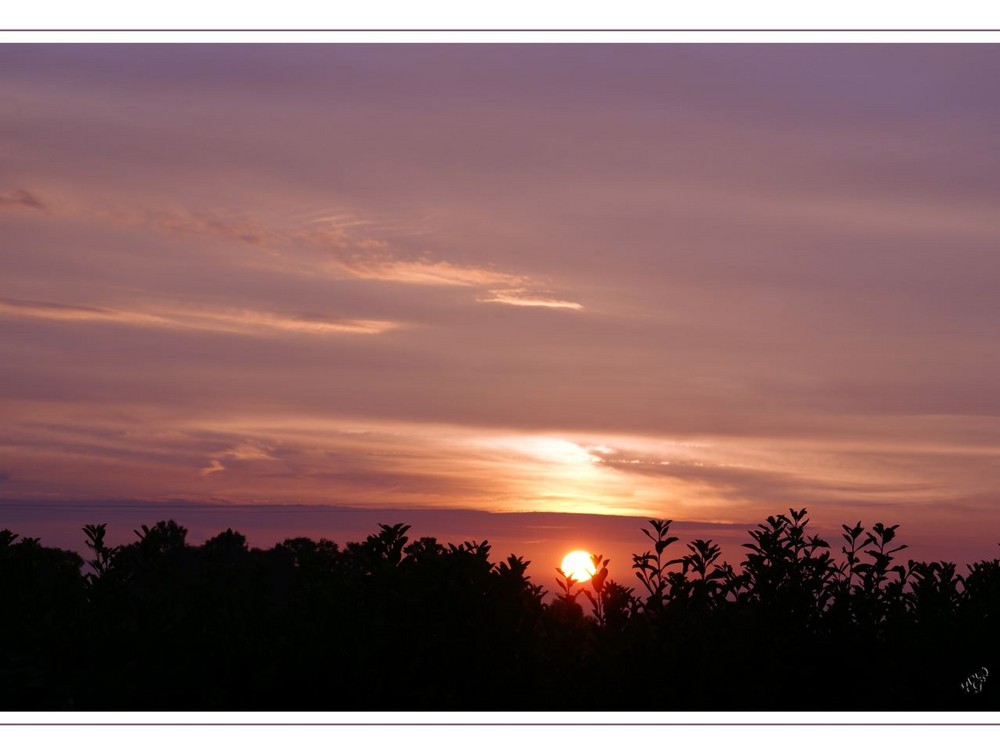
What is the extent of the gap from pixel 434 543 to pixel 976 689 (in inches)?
242

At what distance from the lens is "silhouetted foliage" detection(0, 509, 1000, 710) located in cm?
1109

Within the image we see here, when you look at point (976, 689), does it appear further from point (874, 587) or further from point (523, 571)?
point (523, 571)

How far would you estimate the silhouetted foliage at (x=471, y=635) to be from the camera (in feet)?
36.4

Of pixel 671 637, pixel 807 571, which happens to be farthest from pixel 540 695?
pixel 807 571

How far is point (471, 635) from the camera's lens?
11344 millimetres

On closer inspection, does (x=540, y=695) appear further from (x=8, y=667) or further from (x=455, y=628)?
(x=8, y=667)

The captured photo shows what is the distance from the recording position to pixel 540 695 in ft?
36.9

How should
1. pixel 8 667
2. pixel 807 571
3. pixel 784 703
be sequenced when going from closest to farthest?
pixel 8 667 → pixel 784 703 → pixel 807 571

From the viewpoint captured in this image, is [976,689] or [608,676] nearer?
[608,676]

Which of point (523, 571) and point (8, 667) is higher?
point (523, 571)
